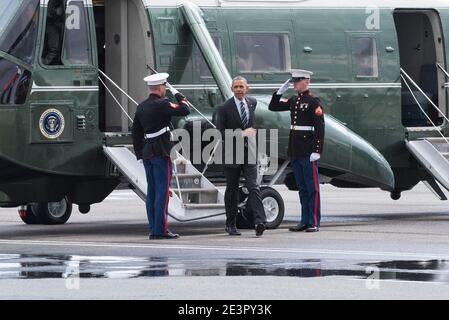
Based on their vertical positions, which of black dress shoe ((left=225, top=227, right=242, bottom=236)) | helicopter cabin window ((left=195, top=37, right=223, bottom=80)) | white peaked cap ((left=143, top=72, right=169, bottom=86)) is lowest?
black dress shoe ((left=225, top=227, right=242, bottom=236))

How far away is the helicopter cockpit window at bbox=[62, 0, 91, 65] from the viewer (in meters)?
18.5

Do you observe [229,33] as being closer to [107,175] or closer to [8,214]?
[107,175]

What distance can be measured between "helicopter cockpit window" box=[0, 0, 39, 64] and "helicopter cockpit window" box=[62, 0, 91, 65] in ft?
1.41

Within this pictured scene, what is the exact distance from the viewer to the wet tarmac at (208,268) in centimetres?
1313

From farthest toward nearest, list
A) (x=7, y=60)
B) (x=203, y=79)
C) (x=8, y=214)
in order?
(x=8, y=214)
(x=203, y=79)
(x=7, y=60)

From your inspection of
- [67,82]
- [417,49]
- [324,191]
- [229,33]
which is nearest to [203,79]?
[229,33]

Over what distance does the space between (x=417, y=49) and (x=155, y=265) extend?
905cm

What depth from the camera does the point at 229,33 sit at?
1980cm

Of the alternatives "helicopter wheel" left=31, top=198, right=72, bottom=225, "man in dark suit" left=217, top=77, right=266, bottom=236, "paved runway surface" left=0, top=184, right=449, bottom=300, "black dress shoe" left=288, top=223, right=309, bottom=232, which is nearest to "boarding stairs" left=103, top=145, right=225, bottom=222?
"paved runway surface" left=0, top=184, right=449, bottom=300

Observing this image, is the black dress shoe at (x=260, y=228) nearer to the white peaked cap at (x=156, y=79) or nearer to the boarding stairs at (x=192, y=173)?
the boarding stairs at (x=192, y=173)

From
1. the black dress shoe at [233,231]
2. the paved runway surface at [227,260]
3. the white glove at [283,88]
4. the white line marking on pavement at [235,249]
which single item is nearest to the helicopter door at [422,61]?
the paved runway surface at [227,260]

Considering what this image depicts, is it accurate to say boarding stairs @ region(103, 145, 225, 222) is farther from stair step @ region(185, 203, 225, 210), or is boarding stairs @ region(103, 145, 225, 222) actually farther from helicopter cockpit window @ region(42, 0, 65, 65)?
helicopter cockpit window @ region(42, 0, 65, 65)

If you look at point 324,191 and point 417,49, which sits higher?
point 417,49

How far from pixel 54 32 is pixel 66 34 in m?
0.15
